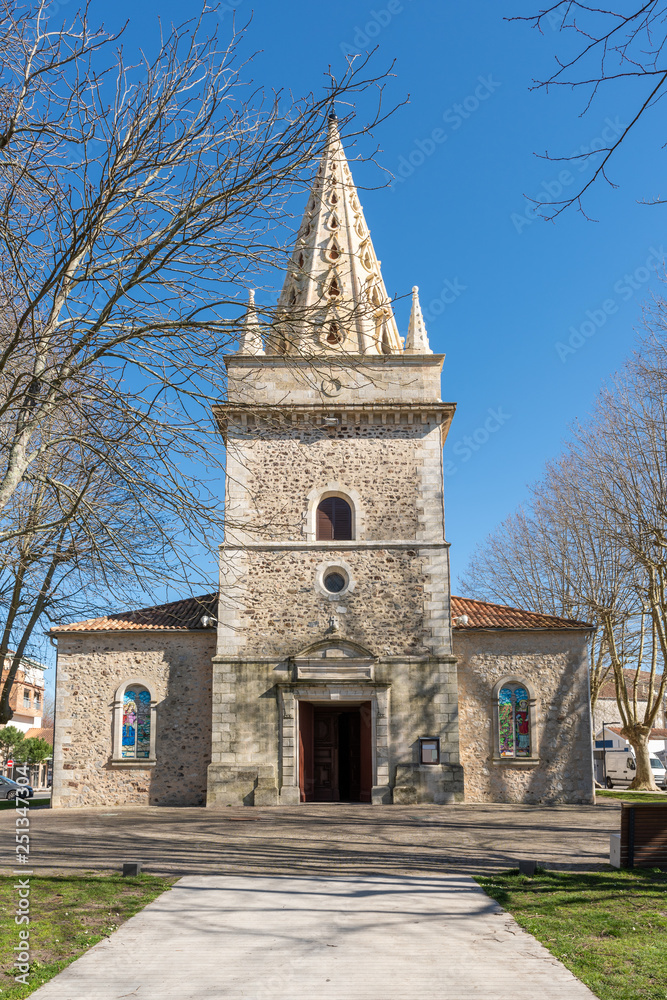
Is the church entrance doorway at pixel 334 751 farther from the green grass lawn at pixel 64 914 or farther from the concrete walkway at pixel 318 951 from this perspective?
the concrete walkway at pixel 318 951

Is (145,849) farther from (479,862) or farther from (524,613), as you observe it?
(524,613)

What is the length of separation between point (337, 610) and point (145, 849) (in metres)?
8.89

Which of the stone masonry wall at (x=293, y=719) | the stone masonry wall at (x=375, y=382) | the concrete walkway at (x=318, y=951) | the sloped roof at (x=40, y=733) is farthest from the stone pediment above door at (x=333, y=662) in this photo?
the sloped roof at (x=40, y=733)

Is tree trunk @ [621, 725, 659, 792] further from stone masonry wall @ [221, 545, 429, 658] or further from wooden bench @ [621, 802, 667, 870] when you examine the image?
wooden bench @ [621, 802, 667, 870]

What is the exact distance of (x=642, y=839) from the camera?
31.3 feet

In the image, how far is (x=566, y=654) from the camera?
20.1 metres

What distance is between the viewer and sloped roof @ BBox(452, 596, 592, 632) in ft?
66.0

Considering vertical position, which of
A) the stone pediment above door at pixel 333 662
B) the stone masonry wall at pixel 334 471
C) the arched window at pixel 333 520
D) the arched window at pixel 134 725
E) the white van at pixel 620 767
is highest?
the stone masonry wall at pixel 334 471

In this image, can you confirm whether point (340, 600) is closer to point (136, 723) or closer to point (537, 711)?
point (537, 711)

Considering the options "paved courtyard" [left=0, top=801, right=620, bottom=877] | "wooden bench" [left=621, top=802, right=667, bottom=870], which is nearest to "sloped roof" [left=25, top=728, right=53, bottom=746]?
"paved courtyard" [left=0, top=801, right=620, bottom=877]

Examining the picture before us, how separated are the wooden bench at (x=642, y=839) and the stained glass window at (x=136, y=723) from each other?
41.0 ft

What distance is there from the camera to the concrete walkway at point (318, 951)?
5.51 metres

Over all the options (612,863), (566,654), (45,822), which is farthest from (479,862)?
(566,654)

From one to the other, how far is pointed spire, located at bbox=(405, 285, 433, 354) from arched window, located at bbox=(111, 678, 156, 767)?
34.8 feet
